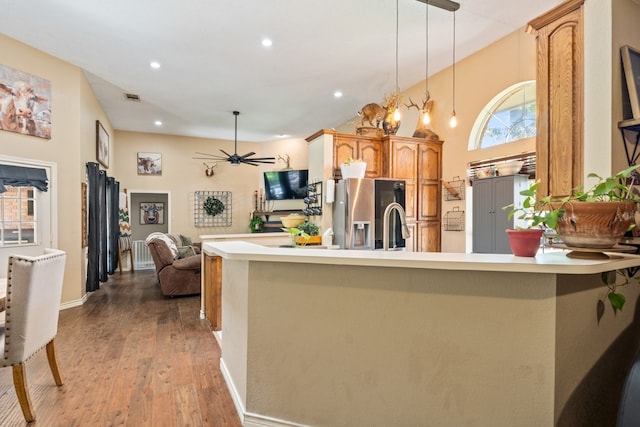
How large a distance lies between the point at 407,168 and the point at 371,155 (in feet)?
1.85

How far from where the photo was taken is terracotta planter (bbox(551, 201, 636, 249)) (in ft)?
4.24

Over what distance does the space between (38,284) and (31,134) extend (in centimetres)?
319

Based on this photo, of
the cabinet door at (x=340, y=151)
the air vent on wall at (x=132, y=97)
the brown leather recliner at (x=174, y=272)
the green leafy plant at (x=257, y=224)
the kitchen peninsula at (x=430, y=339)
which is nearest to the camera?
the kitchen peninsula at (x=430, y=339)

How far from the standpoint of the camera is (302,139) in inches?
348

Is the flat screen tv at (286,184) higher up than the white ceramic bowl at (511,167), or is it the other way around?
the flat screen tv at (286,184)

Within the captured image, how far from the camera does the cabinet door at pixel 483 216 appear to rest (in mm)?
3516

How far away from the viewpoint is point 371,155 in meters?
4.85

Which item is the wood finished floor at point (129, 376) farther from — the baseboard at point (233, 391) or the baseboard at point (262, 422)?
the baseboard at point (262, 422)

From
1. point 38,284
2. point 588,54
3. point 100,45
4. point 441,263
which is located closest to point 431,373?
point 441,263

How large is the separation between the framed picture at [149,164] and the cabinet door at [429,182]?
21.2 feet

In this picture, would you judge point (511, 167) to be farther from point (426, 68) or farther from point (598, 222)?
point (598, 222)

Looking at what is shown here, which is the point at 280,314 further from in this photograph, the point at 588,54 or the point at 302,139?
the point at 302,139

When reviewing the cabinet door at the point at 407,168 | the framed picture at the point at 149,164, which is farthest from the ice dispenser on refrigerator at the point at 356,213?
the framed picture at the point at 149,164

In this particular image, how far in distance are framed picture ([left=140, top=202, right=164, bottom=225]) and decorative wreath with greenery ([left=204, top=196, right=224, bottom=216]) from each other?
1.40 m
